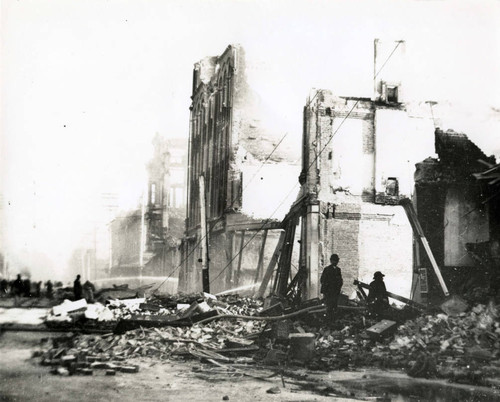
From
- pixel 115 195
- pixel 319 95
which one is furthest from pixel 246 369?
pixel 319 95

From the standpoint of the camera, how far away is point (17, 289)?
7449mm

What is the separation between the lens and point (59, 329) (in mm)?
7461

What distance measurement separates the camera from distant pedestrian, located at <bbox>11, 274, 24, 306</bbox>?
24.1ft

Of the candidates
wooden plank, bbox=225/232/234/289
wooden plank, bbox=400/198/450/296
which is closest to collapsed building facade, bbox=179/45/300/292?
wooden plank, bbox=225/232/234/289

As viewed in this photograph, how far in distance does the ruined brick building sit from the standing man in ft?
1.50

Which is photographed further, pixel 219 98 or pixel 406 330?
pixel 219 98

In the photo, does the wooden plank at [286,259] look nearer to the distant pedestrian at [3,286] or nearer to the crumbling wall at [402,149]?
the crumbling wall at [402,149]

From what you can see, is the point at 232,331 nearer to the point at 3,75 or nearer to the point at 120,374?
the point at 120,374

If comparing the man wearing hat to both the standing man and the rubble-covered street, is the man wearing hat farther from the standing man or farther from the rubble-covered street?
the standing man

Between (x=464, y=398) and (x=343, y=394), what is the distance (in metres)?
1.64

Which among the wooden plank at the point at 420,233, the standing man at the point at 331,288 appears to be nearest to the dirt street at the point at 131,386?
the standing man at the point at 331,288

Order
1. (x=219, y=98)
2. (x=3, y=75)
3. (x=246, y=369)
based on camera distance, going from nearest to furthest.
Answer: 1. (x=246, y=369)
2. (x=3, y=75)
3. (x=219, y=98)

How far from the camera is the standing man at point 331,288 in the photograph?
858 cm

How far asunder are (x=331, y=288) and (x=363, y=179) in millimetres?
2350
